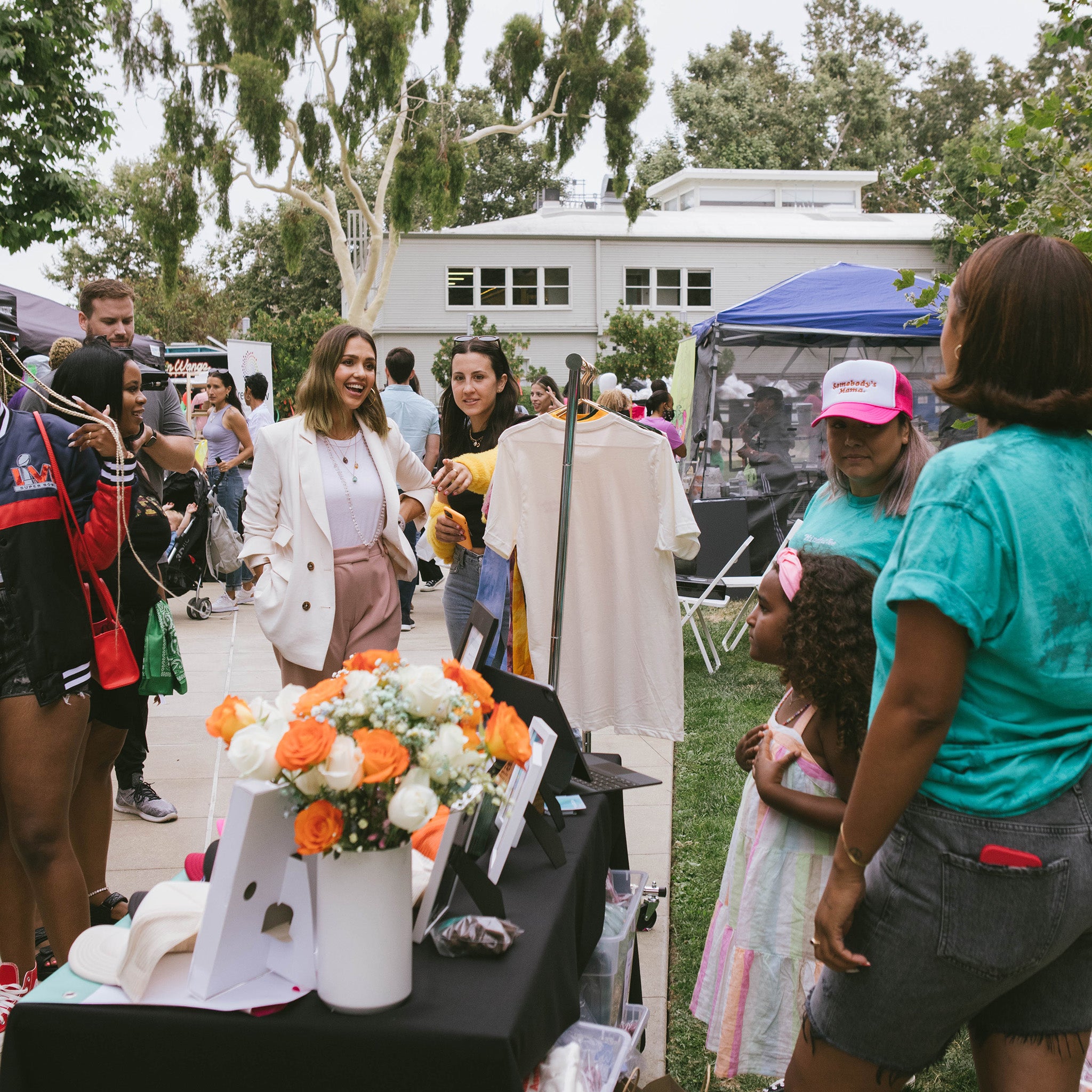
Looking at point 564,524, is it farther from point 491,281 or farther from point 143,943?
point 491,281

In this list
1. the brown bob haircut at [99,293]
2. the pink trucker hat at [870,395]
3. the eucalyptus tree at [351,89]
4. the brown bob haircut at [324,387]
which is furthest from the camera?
the eucalyptus tree at [351,89]

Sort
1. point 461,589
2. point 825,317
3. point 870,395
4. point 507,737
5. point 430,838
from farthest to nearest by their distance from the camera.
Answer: point 825,317, point 461,589, point 870,395, point 430,838, point 507,737

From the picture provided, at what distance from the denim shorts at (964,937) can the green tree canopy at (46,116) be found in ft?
39.0

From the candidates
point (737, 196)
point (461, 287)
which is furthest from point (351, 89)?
point (737, 196)

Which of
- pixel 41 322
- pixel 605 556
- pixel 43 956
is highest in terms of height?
pixel 41 322

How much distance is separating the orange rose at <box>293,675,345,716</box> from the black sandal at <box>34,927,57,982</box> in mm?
1783

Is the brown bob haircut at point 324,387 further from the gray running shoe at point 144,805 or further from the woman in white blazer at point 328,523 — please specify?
the gray running shoe at point 144,805

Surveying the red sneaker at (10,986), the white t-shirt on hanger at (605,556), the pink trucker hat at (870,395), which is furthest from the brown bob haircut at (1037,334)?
the red sneaker at (10,986)

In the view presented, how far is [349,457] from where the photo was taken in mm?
3883

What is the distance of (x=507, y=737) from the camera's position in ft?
5.51

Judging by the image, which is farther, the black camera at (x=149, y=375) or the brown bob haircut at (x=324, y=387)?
the black camera at (x=149, y=375)

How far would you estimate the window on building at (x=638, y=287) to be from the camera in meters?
→ 32.1

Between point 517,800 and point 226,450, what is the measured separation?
317 inches

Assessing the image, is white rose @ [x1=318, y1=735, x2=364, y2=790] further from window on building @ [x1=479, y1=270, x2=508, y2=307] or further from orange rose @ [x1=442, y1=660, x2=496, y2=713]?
window on building @ [x1=479, y1=270, x2=508, y2=307]
